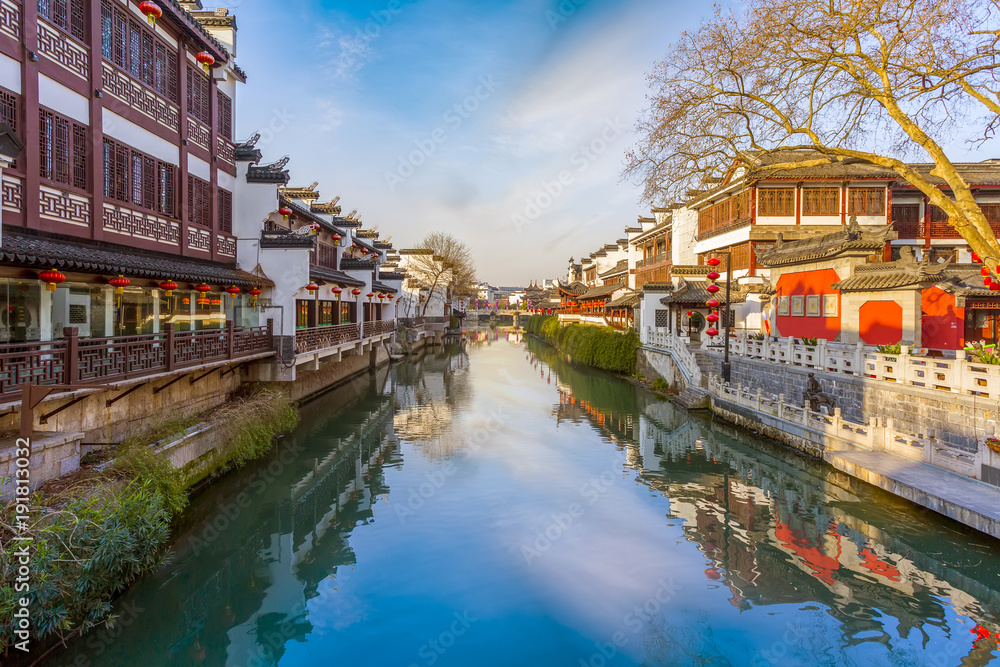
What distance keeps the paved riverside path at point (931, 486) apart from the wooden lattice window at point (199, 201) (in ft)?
54.9

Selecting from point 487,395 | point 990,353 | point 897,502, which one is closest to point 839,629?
point 897,502

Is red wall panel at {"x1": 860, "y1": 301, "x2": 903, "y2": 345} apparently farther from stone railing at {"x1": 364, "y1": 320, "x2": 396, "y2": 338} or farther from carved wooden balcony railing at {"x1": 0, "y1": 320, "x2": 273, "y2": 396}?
stone railing at {"x1": 364, "y1": 320, "x2": 396, "y2": 338}

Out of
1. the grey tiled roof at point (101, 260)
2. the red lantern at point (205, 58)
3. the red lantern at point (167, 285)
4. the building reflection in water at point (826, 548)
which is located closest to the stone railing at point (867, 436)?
the building reflection in water at point (826, 548)

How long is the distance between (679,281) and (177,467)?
2660 cm

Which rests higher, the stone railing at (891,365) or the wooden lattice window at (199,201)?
the wooden lattice window at (199,201)

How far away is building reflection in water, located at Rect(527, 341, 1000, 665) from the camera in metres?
6.89

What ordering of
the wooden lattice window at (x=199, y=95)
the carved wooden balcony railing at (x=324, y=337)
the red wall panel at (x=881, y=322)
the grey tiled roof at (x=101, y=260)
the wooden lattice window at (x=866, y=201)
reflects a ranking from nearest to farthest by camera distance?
1. the grey tiled roof at (x=101, y=260)
2. the wooden lattice window at (x=199, y=95)
3. the red wall panel at (x=881, y=322)
4. the carved wooden balcony railing at (x=324, y=337)
5. the wooden lattice window at (x=866, y=201)

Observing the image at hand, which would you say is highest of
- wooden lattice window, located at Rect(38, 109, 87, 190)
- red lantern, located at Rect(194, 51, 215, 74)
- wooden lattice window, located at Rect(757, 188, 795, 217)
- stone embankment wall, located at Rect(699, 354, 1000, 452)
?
red lantern, located at Rect(194, 51, 215, 74)

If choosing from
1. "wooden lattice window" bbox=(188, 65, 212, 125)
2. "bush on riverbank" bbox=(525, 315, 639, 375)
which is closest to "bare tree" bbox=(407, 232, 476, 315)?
"bush on riverbank" bbox=(525, 315, 639, 375)

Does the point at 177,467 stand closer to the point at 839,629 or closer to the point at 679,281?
the point at 839,629

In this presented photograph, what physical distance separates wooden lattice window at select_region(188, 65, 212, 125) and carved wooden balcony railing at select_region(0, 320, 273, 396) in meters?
6.08

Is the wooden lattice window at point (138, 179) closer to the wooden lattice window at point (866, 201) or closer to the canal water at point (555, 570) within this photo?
the canal water at point (555, 570)

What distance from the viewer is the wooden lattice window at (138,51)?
1084cm

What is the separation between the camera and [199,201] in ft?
46.4
